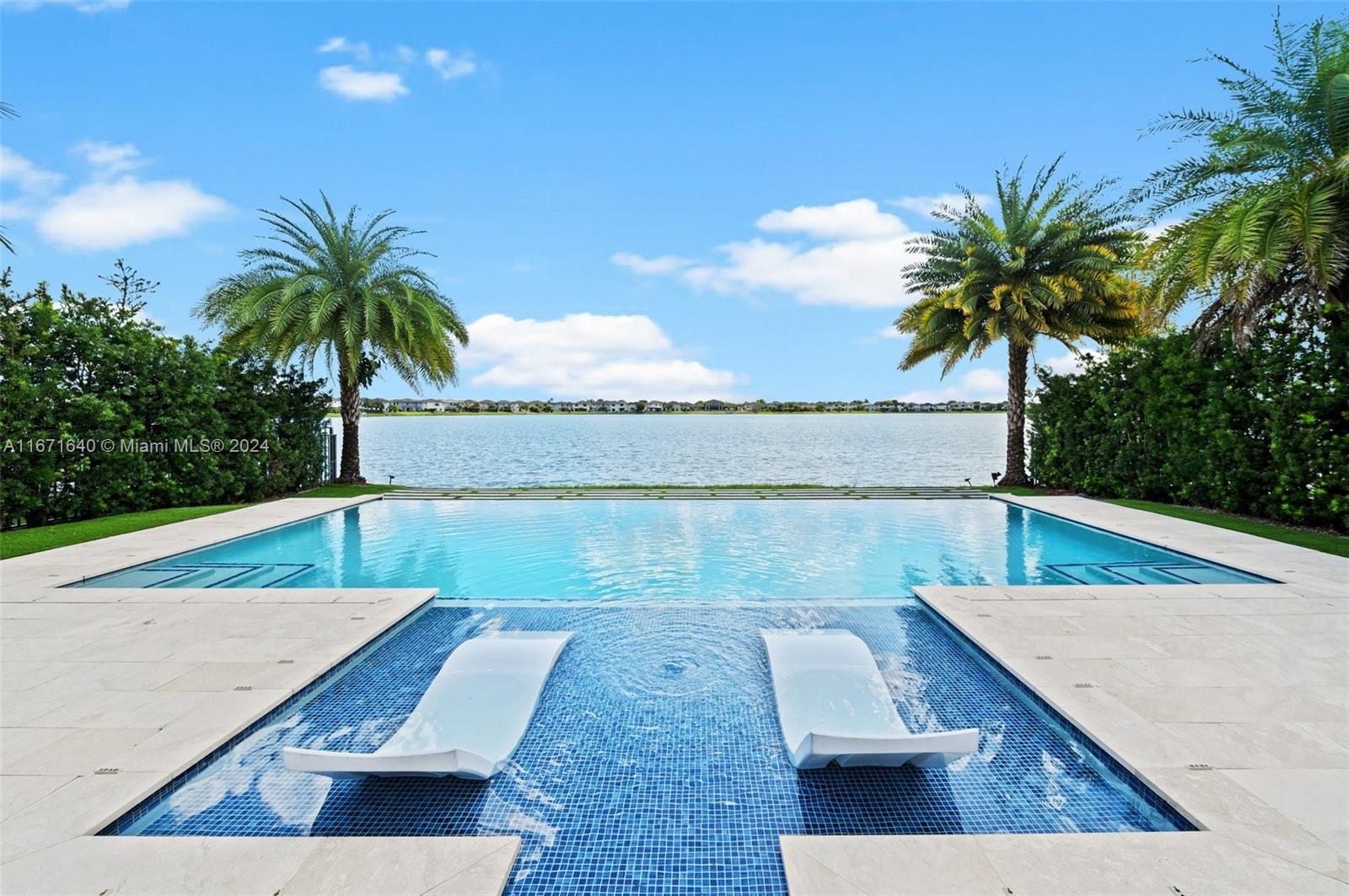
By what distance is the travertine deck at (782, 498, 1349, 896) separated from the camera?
2555 mm

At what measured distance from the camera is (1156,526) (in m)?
9.49

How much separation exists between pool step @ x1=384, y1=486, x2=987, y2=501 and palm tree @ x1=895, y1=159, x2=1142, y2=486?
11.2 ft

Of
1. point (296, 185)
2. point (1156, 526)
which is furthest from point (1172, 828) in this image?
point (296, 185)

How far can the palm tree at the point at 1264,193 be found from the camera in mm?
8078

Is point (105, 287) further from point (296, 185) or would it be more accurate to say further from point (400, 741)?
point (400, 741)

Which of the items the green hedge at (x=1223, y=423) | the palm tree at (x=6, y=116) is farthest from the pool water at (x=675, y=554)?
the palm tree at (x=6, y=116)

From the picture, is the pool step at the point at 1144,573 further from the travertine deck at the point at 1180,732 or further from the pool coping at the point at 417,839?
the pool coping at the point at 417,839

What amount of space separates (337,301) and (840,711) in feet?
43.3

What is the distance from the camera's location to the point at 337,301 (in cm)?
1362

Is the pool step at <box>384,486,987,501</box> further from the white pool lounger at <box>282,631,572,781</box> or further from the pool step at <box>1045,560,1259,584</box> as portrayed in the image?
the white pool lounger at <box>282,631,572,781</box>

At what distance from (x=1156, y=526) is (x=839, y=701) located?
777 centimetres

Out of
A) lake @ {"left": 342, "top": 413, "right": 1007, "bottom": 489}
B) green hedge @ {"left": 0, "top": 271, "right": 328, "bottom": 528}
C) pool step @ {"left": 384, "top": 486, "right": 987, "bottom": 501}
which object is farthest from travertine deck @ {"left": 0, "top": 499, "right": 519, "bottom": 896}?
lake @ {"left": 342, "top": 413, "right": 1007, "bottom": 489}

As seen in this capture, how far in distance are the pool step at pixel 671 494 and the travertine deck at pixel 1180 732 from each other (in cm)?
699

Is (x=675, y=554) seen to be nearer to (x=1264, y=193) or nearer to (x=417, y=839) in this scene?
(x=417, y=839)
